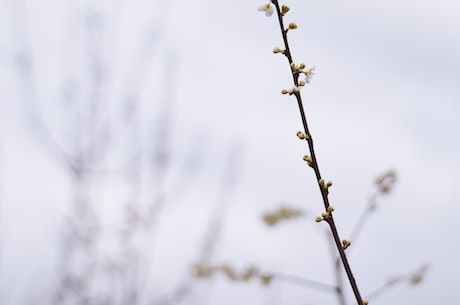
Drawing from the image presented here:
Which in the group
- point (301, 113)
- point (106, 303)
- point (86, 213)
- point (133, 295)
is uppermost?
point (301, 113)

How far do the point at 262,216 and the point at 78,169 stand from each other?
3.45 metres

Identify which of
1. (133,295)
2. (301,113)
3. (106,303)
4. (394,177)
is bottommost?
(106,303)

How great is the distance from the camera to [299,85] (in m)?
1.50

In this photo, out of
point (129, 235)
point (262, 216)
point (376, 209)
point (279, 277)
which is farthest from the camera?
point (129, 235)

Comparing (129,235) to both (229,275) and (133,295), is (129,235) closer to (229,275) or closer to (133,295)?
(133,295)

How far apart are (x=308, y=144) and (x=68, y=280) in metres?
5.79

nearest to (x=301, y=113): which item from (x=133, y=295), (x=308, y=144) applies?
(x=308, y=144)

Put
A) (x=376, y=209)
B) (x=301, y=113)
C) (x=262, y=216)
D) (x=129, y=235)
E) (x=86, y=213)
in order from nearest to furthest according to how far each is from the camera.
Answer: (x=301, y=113) < (x=376, y=209) < (x=262, y=216) < (x=86, y=213) < (x=129, y=235)

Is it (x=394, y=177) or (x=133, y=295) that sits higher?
(x=394, y=177)

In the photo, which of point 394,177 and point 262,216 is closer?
point 394,177

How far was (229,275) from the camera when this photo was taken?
117 inches

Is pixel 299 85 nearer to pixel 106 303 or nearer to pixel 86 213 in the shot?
pixel 86 213

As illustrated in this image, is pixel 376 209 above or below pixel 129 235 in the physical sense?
above

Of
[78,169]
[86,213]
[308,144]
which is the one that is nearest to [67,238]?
[86,213]
